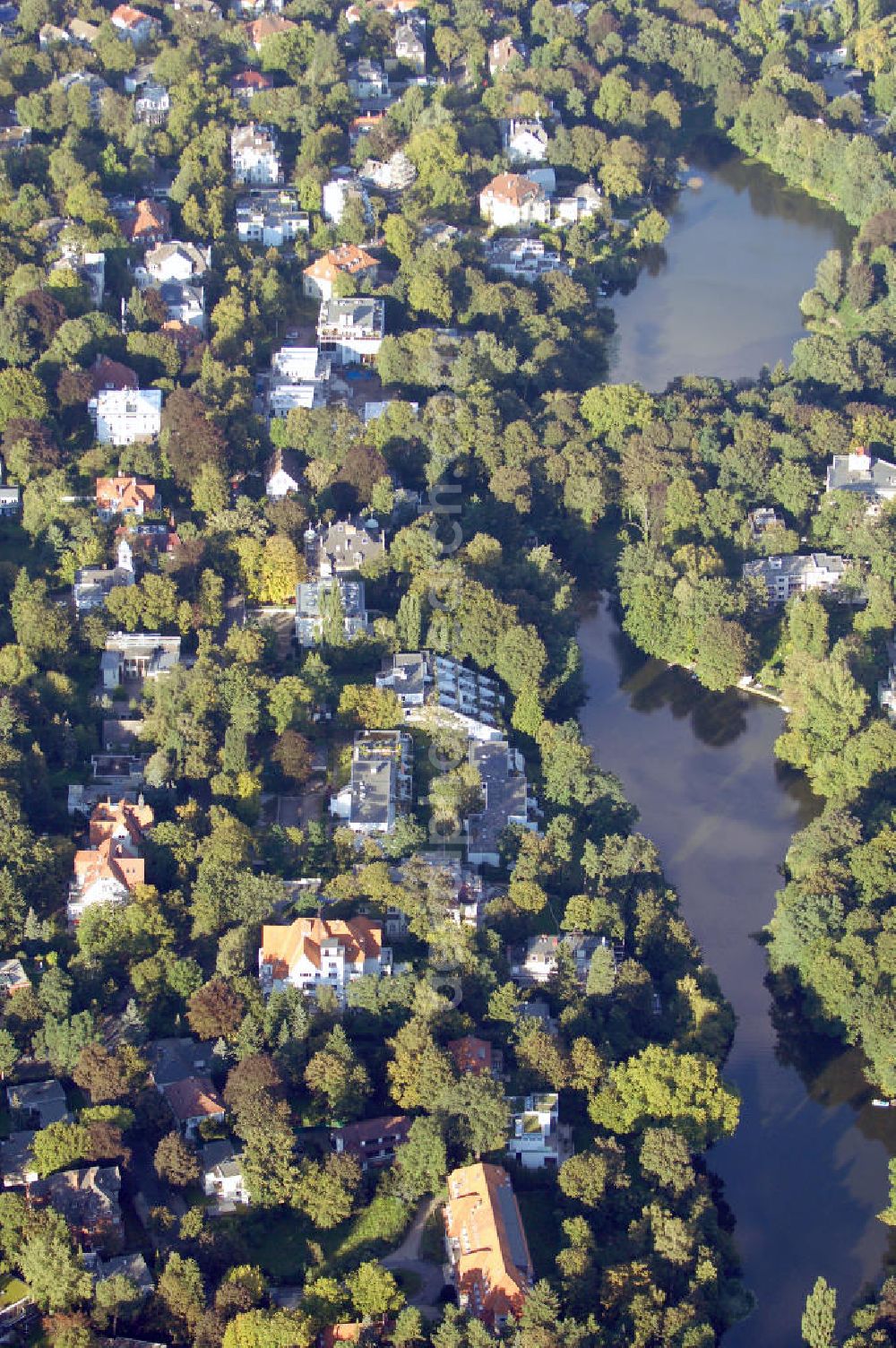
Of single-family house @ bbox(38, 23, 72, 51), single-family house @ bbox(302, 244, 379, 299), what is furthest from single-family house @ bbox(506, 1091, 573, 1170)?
single-family house @ bbox(38, 23, 72, 51)

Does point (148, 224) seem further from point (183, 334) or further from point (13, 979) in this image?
point (13, 979)

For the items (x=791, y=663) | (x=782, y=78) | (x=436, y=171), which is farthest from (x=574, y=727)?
(x=782, y=78)

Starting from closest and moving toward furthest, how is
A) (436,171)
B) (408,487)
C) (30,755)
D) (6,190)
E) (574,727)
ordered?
1. (30,755)
2. (574,727)
3. (408,487)
4. (6,190)
5. (436,171)

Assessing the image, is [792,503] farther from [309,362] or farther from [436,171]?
[436,171]

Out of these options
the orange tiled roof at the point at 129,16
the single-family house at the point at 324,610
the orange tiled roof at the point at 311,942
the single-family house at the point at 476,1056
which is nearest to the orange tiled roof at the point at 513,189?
the orange tiled roof at the point at 129,16

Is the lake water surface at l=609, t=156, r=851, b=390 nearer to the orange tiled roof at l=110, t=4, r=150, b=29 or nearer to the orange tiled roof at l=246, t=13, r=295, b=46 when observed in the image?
the orange tiled roof at l=246, t=13, r=295, b=46

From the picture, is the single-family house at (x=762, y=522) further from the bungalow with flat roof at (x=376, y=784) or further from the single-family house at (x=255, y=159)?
the single-family house at (x=255, y=159)

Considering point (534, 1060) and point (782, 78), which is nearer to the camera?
point (534, 1060)

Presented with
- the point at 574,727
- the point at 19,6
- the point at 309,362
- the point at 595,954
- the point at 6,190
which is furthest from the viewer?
the point at 19,6
